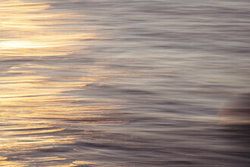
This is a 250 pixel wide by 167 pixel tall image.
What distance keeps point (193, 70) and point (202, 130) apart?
482mm

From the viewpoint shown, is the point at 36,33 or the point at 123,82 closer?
the point at 123,82

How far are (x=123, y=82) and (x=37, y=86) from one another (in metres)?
0.25

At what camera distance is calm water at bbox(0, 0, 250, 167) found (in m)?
1.19

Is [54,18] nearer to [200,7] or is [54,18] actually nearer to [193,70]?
[200,7]

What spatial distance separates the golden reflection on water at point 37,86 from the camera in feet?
4.21

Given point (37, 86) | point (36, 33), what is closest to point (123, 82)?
point (37, 86)

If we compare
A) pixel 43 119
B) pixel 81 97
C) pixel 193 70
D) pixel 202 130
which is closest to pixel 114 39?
pixel 193 70

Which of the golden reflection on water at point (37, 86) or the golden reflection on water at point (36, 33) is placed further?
the golden reflection on water at point (36, 33)

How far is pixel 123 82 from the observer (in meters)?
1.64

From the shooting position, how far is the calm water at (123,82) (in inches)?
46.7

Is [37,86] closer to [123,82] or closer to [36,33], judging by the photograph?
[123,82]

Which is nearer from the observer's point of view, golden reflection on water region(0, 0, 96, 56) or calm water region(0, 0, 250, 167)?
calm water region(0, 0, 250, 167)

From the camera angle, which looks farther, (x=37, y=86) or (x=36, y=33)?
(x=36, y=33)

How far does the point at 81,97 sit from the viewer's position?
1.54 m
